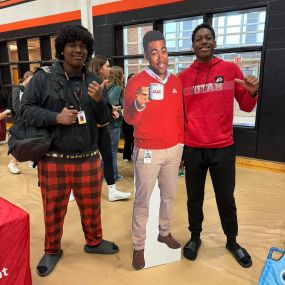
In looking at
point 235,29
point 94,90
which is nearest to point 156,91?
point 94,90

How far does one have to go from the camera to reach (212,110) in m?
1.81

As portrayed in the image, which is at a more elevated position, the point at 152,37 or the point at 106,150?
the point at 152,37

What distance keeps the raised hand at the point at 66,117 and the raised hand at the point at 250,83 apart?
3.40ft

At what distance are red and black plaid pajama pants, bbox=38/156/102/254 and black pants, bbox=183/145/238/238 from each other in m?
0.65

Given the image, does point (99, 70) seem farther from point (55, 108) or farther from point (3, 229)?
point (3, 229)

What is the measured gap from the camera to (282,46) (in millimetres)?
3807

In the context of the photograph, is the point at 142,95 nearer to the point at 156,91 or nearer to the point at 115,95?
the point at 156,91

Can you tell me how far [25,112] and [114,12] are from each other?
422 centimetres

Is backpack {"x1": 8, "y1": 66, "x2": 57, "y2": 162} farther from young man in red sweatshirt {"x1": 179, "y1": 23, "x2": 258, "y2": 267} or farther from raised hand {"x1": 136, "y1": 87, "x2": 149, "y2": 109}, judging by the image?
young man in red sweatshirt {"x1": 179, "y1": 23, "x2": 258, "y2": 267}

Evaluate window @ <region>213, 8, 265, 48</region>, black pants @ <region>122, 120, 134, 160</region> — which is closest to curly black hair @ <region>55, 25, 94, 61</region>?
black pants @ <region>122, 120, 134, 160</region>

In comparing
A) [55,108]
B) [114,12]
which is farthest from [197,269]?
[114,12]

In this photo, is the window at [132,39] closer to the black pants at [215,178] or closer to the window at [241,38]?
the window at [241,38]

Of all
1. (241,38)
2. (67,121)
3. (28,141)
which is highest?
(241,38)

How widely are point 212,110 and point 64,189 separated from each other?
3.54ft
